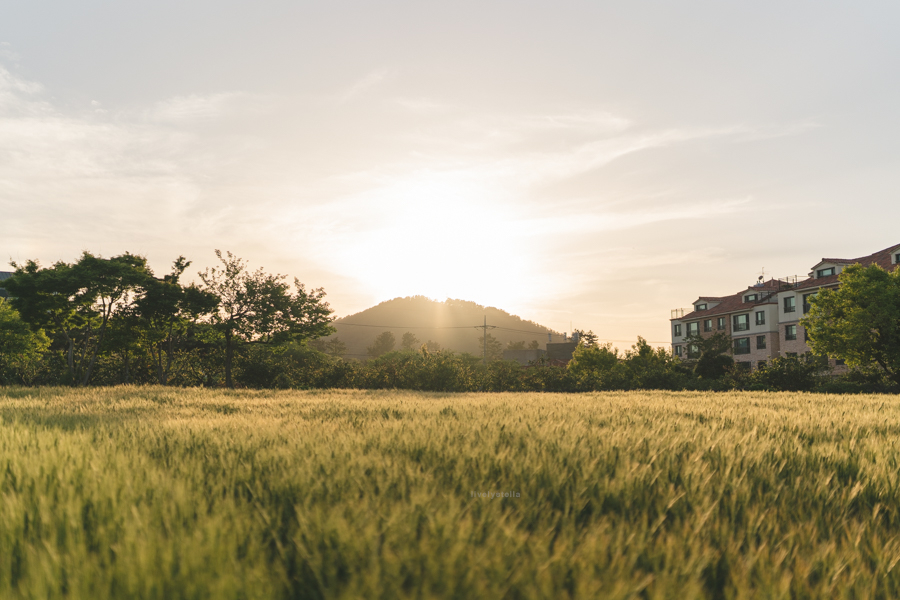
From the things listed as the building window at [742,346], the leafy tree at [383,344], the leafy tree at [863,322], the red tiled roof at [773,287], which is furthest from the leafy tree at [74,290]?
the leafy tree at [383,344]

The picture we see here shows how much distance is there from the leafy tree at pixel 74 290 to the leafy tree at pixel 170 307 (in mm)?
740

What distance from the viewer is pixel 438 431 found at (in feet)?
15.5

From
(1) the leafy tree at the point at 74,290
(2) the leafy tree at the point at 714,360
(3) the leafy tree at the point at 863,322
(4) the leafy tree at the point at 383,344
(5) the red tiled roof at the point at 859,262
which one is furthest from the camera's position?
(4) the leafy tree at the point at 383,344

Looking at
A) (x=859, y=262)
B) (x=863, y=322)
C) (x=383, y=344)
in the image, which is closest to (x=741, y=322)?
(x=859, y=262)

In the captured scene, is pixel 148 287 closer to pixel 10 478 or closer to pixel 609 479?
pixel 10 478

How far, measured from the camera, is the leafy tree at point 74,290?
2355 cm

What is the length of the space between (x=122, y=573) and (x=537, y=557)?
1361mm

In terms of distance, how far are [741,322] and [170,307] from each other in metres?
74.4

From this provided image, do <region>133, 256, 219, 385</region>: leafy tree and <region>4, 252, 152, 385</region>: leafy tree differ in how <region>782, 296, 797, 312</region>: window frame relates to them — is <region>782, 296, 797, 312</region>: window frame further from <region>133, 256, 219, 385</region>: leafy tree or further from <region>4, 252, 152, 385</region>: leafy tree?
<region>4, 252, 152, 385</region>: leafy tree

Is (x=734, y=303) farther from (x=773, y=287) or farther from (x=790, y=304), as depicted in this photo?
(x=790, y=304)

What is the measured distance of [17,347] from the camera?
2778 centimetres

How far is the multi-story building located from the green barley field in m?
59.6

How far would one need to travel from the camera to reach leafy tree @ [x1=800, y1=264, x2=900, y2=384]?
31656 millimetres

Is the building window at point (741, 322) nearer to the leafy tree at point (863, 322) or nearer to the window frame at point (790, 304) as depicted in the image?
the window frame at point (790, 304)
